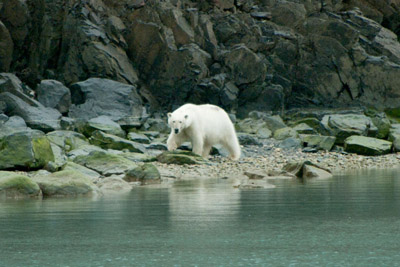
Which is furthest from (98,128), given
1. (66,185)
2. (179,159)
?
(66,185)

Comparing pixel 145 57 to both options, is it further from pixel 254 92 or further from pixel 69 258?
pixel 69 258

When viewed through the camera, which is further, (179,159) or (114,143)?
(114,143)

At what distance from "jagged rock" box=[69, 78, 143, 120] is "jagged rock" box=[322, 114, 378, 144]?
34.3 ft

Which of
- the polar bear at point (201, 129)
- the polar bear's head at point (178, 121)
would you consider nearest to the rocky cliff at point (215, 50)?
the polar bear at point (201, 129)

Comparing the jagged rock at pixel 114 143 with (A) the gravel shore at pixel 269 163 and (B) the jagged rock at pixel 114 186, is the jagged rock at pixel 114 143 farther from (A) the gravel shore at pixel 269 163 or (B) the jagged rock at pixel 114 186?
(B) the jagged rock at pixel 114 186

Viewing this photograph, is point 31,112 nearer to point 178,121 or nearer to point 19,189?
point 178,121

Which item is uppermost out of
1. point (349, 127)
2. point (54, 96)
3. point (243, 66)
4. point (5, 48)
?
point (5, 48)

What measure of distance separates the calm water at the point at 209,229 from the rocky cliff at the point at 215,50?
22666 millimetres

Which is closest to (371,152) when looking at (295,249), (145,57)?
(295,249)

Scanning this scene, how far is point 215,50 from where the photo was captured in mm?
45000

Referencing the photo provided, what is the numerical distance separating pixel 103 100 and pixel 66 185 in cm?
2253

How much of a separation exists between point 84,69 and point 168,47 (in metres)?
5.82

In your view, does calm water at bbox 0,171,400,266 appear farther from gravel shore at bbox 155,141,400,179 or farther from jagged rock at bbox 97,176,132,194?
gravel shore at bbox 155,141,400,179

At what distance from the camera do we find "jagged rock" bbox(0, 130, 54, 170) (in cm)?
1595
